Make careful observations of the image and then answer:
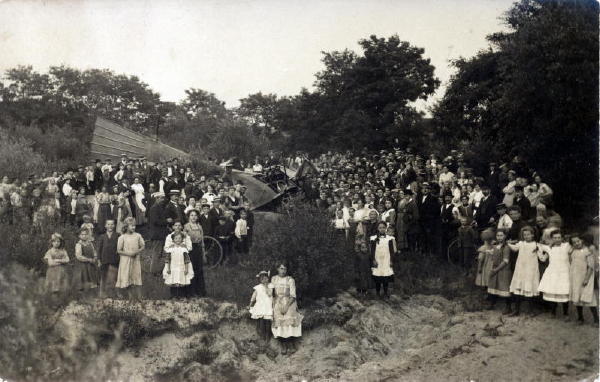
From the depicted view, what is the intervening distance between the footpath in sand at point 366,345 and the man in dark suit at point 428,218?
1.10m

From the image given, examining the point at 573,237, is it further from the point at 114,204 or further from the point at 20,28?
the point at 20,28

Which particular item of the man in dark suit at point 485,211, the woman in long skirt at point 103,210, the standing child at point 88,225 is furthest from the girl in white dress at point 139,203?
the man in dark suit at point 485,211

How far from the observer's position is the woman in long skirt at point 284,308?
877cm

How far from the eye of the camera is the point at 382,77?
12539 millimetres

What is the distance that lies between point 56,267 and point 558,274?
8.29 m

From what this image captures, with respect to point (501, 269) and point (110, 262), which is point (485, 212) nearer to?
point (501, 269)

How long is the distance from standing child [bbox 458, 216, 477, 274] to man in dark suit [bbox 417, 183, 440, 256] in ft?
2.02

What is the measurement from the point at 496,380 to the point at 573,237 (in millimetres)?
2473

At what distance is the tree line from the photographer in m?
9.05

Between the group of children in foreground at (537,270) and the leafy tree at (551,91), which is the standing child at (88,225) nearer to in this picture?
the group of children in foreground at (537,270)

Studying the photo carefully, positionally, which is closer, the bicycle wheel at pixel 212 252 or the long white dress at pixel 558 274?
the long white dress at pixel 558 274

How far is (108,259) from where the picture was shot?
9078mm

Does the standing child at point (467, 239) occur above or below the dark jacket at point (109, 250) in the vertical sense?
above

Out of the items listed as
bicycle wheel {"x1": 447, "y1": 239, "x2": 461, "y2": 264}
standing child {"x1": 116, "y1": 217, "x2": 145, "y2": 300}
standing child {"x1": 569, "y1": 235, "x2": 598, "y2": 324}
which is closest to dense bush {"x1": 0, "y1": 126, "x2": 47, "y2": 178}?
standing child {"x1": 116, "y1": 217, "x2": 145, "y2": 300}
